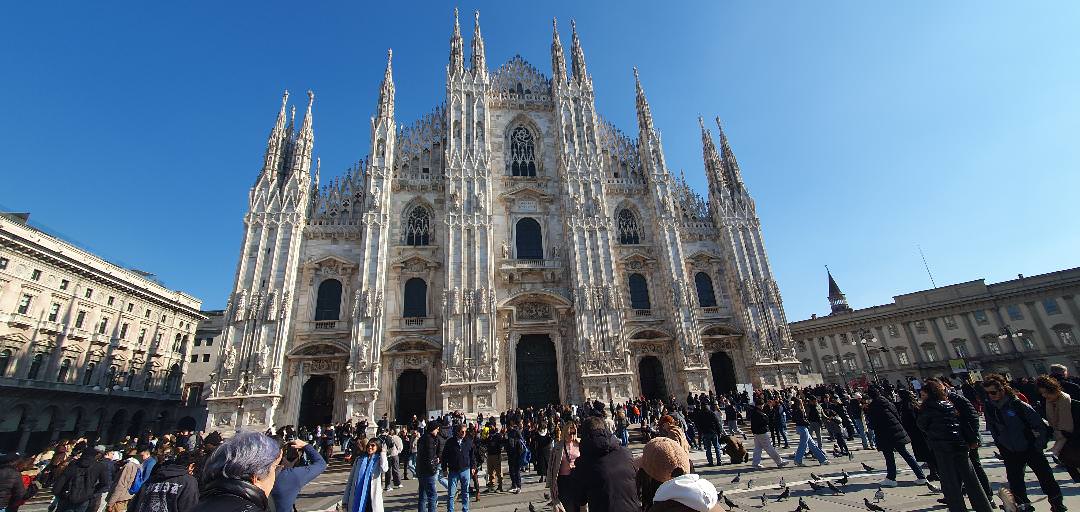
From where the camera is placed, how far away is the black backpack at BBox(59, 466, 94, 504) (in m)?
7.25

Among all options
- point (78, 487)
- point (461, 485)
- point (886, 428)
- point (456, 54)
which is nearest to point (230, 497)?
point (461, 485)

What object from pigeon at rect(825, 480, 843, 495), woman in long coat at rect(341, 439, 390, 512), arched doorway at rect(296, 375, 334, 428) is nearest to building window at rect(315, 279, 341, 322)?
arched doorway at rect(296, 375, 334, 428)

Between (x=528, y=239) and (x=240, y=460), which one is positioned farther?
(x=528, y=239)

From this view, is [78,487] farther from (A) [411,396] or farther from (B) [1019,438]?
(A) [411,396]

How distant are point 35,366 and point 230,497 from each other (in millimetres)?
40587

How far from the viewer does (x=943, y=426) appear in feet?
16.8

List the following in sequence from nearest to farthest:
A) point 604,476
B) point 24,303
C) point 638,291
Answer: point 604,476 → point 638,291 → point 24,303

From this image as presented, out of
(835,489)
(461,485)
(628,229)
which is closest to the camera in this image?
(835,489)

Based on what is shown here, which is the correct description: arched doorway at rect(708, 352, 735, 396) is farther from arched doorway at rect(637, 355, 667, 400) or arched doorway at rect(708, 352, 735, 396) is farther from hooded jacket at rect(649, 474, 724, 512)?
hooded jacket at rect(649, 474, 724, 512)

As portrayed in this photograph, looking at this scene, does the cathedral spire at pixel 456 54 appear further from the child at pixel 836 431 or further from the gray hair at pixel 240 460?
the gray hair at pixel 240 460

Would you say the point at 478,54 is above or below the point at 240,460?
above

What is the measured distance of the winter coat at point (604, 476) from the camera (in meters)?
3.23

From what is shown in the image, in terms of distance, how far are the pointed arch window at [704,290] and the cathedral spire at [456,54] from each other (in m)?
19.4

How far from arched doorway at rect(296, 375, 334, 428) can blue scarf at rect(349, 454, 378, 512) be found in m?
18.4
